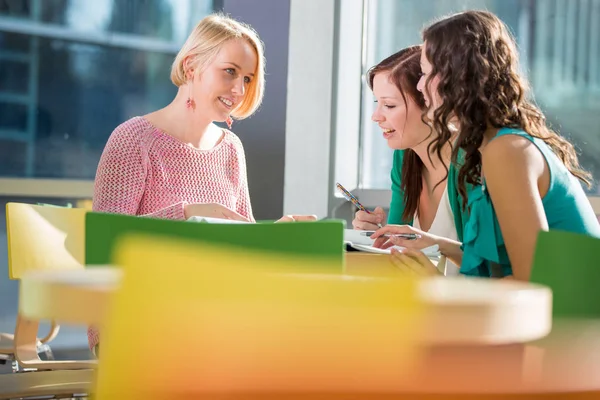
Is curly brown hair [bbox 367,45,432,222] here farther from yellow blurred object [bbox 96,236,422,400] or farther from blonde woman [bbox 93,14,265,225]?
yellow blurred object [bbox 96,236,422,400]

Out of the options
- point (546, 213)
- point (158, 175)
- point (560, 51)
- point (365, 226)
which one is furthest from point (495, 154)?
point (560, 51)

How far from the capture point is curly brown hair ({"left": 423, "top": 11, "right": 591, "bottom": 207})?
7.08ft

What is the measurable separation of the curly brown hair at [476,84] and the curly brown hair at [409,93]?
0.74 metres

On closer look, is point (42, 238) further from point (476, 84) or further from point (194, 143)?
point (476, 84)

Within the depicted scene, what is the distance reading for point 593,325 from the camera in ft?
3.92

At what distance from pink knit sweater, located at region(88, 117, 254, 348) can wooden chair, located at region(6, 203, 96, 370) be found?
0.47ft

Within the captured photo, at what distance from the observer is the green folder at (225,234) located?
4.72 feet

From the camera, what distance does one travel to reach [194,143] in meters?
3.04

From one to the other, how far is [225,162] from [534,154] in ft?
4.62

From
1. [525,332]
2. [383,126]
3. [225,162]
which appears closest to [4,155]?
[225,162]

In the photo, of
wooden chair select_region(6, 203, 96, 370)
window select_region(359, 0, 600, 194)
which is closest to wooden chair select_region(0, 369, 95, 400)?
wooden chair select_region(6, 203, 96, 370)

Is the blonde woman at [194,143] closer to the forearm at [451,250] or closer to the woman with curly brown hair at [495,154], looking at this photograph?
the forearm at [451,250]

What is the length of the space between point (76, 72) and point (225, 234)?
3.19 metres

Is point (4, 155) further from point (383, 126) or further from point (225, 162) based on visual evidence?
point (383, 126)
